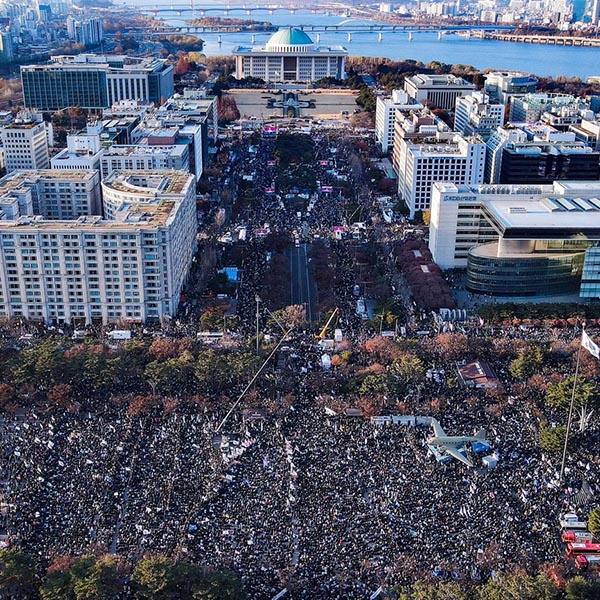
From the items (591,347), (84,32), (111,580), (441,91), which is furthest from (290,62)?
(111,580)

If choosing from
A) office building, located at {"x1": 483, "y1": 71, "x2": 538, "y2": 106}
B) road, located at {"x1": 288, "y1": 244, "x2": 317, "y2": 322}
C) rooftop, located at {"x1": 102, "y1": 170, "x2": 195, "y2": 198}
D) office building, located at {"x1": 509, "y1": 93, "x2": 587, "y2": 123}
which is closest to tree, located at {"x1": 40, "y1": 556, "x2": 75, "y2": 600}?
road, located at {"x1": 288, "y1": 244, "x2": 317, "y2": 322}

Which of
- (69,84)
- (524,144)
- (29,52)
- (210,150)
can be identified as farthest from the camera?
(29,52)

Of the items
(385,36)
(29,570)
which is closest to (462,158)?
(29,570)

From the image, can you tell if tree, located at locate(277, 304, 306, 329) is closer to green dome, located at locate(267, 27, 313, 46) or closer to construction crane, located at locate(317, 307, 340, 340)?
construction crane, located at locate(317, 307, 340, 340)

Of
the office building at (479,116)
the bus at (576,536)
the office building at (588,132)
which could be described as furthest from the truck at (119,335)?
the office building at (588,132)

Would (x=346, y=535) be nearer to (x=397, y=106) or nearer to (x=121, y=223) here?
(x=121, y=223)

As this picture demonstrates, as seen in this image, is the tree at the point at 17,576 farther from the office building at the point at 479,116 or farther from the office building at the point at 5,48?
the office building at the point at 5,48
